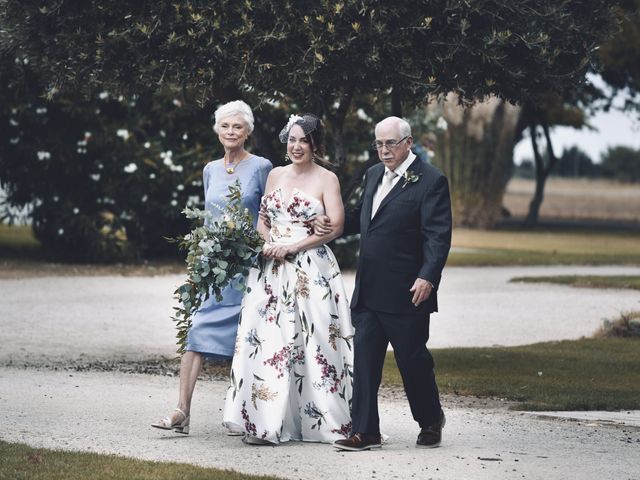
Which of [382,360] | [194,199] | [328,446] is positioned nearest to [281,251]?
[382,360]

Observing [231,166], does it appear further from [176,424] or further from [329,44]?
[329,44]

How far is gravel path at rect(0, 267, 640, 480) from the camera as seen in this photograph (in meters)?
7.07

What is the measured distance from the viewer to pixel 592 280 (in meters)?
20.9

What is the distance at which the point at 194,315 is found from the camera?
27.0 ft

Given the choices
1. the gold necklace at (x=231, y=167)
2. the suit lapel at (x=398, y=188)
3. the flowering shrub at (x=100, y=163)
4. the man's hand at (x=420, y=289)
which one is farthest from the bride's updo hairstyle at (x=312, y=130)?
the flowering shrub at (x=100, y=163)

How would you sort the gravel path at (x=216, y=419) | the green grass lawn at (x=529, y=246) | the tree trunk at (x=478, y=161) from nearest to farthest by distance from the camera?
the gravel path at (x=216, y=419) < the green grass lawn at (x=529, y=246) < the tree trunk at (x=478, y=161)

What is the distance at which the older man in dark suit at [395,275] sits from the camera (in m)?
7.44

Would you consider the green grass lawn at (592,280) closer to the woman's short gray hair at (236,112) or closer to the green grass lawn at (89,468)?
the woman's short gray hair at (236,112)

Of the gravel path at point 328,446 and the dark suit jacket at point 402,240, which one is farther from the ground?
the dark suit jacket at point 402,240

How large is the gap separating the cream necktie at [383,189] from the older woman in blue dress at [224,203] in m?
0.92

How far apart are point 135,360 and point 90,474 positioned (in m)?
5.37

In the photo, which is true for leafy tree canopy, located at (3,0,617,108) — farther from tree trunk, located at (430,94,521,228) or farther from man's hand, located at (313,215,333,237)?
tree trunk, located at (430,94,521,228)

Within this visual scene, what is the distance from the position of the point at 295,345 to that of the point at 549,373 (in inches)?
171

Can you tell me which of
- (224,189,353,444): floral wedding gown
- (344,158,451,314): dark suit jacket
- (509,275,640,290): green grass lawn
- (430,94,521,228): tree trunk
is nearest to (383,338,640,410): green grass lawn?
(224,189,353,444): floral wedding gown
